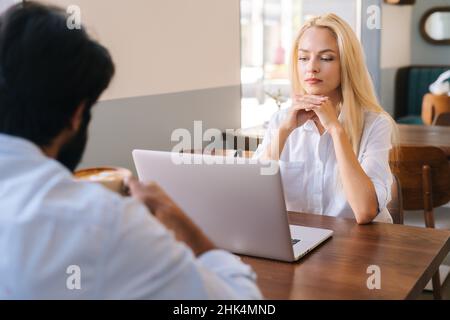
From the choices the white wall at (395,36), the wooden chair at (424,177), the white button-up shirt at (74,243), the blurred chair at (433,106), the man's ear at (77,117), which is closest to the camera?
the white button-up shirt at (74,243)

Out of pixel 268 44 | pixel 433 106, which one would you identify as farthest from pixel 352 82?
pixel 433 106

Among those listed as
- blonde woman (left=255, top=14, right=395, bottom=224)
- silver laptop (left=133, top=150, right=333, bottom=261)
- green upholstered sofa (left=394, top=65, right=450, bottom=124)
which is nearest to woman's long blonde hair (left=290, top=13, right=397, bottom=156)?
blonde woman (left=255, top=14, right=395, bottom=224)

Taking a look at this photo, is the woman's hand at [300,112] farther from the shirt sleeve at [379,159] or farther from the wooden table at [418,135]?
the wooden table at [418,135]

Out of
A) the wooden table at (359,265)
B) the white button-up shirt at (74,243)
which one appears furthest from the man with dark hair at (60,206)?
the wooden table at (359,265)

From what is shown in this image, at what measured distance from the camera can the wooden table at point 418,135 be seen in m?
3.41

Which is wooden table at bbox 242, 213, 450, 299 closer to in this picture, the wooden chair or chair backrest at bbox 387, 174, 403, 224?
chair backrest at bbox 387, 174, 403, 224

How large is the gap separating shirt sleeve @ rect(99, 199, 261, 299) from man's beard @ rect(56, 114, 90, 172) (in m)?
0.17

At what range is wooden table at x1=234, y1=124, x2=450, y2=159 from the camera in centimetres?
341

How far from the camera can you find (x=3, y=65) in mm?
808

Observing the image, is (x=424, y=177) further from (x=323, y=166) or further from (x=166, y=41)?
(x=166, y=41)

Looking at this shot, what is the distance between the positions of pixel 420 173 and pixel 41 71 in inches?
87.2

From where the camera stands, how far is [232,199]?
138cm

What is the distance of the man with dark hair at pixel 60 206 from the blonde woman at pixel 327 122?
1.20 m
